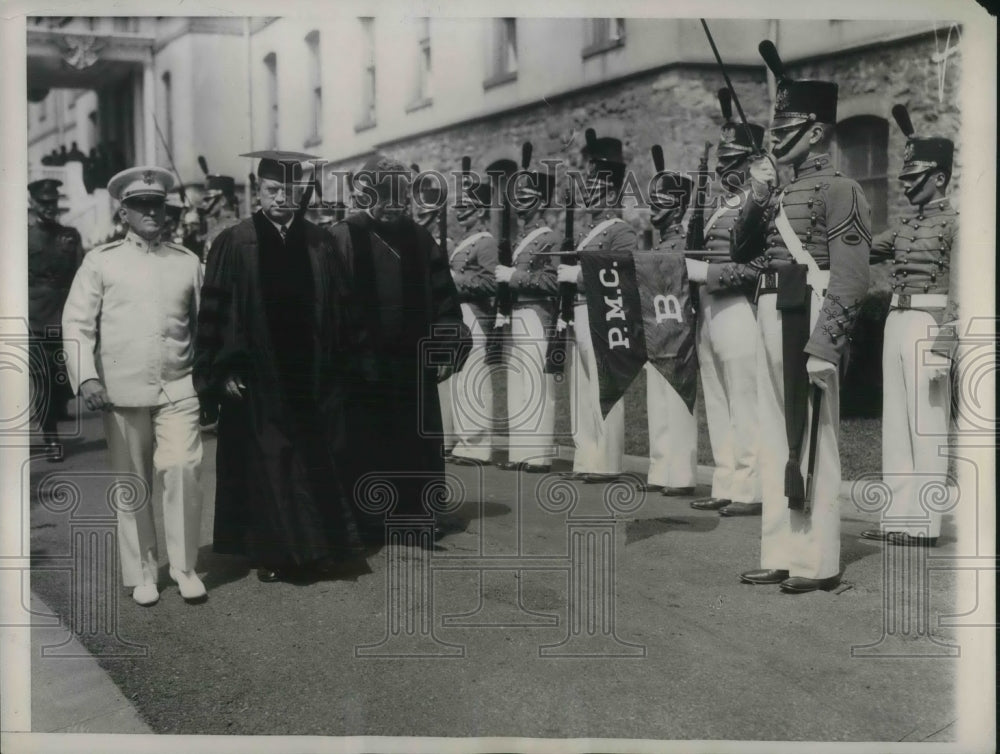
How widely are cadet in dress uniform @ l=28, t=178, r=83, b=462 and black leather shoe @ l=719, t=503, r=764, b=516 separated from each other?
113 inches

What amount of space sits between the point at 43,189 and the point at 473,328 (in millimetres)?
1968

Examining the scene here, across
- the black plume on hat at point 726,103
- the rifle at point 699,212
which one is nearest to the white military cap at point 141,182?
the rifle at point 699,212

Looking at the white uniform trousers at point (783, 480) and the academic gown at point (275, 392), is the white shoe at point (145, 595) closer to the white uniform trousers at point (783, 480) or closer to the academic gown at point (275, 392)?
the academic gown at point (275, 392)

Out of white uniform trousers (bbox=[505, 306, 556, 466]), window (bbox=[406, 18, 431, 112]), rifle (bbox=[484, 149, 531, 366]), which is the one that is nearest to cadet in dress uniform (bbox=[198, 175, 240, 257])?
window (bbox=[406, 18, 431, 112])

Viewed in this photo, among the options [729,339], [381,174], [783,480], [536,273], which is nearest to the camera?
[783,480]

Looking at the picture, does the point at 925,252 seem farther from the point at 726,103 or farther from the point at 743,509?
the point at 743,509

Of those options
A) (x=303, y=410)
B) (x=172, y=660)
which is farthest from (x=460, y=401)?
(x=172, y=660)

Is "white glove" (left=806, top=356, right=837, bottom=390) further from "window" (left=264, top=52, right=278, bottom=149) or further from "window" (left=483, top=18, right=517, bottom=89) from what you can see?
"window" (left=264, top=52, right=278, bottom=149)

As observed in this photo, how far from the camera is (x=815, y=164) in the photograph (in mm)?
5375

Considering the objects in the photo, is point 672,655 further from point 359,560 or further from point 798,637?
point 359,560

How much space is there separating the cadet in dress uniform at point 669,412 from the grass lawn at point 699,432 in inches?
1.7

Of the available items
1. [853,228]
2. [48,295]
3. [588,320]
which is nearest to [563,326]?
[588,320]

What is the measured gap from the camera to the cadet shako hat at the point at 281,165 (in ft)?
18.8

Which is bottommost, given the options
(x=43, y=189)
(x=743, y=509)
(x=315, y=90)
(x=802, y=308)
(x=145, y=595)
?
(x=145, y=595)
